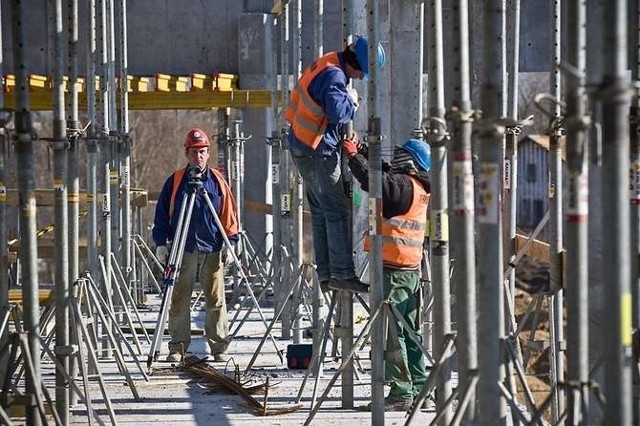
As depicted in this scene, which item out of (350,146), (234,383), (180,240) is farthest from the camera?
(180,240)

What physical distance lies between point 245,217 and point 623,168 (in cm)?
1529

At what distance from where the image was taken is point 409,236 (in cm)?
948

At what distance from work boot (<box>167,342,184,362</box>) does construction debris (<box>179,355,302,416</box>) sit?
7 centimetres

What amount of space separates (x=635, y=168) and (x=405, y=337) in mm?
2586

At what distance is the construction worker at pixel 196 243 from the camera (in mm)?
11797

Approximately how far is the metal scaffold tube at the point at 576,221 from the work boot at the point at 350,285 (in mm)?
2916

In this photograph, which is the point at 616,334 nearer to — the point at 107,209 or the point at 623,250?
the point at 623,250

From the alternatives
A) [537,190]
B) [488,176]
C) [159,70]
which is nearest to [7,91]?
[159,70]

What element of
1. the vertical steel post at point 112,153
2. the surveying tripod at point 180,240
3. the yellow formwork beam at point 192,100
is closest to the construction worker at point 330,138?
the surveying tripod at point 180,240

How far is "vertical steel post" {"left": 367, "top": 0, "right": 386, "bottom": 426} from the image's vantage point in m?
8.32

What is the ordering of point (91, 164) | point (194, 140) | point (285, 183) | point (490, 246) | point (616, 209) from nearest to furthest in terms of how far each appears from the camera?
point (616, 209), point (490, 246), point (91, 164), point (194, 140), point (285, 183)

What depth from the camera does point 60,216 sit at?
8.66 metres

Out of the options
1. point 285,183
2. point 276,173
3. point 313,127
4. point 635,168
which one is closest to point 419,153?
point 313,127

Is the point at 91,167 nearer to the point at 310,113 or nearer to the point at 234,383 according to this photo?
the point at 234,383
